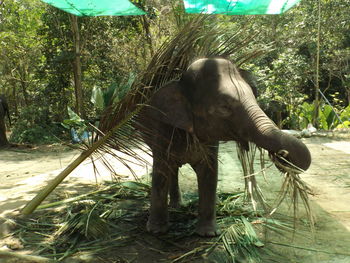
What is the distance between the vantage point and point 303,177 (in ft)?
16.8

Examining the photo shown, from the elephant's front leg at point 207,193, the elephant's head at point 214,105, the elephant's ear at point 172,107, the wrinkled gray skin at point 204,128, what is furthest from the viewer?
the elephant's front leg at point 207,193

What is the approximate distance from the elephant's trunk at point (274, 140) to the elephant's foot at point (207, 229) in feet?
3.49

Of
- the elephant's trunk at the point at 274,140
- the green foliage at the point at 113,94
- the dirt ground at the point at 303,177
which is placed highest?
the green foliage at the point at 113,94

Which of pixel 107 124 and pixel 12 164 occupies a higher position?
pixel 107 124

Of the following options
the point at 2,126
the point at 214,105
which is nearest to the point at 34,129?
the point at 2,126

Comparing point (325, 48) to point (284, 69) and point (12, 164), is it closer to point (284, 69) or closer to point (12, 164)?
point (284, 69)

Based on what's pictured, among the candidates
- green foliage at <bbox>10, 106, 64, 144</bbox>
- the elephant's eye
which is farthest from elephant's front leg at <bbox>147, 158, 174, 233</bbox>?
green foliage at <bbox>10, 106, 64, 144</bbox>

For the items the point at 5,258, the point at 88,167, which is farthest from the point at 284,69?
the point at 5,258

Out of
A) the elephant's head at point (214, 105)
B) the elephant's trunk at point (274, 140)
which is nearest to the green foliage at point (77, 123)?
the elephant's head at point (214, 105)

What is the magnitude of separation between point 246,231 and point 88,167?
394 centimetres

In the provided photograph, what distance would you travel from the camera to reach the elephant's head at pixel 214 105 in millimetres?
2379

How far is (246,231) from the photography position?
2.93 m

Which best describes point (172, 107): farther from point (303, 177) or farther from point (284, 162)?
point (303, 177)

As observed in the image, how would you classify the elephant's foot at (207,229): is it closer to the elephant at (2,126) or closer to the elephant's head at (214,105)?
the elephant's head at (214,105)
